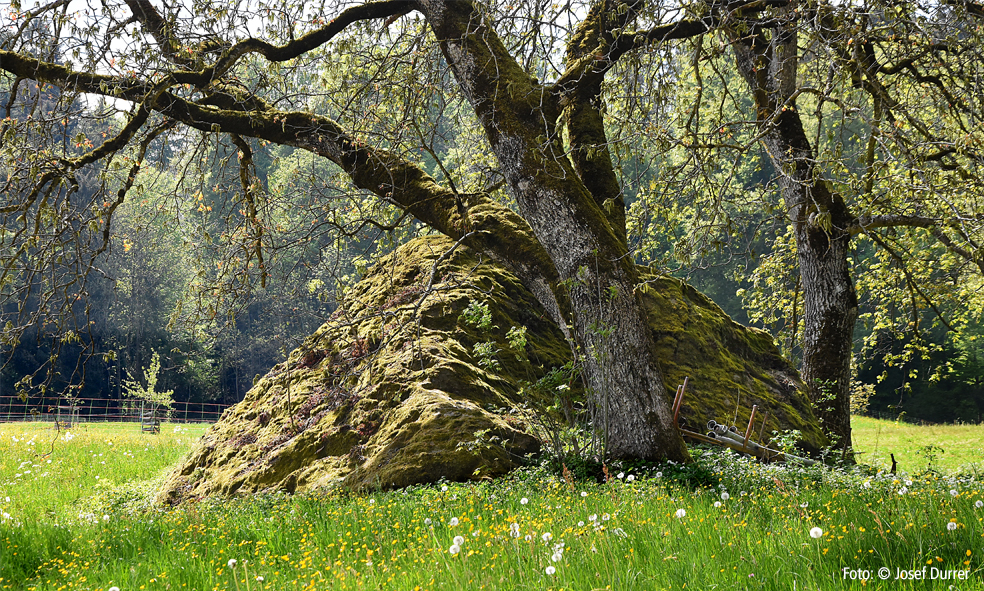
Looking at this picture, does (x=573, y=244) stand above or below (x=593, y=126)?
below

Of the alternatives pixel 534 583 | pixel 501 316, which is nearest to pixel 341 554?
pixel 534 583

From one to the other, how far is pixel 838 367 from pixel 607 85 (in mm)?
5476

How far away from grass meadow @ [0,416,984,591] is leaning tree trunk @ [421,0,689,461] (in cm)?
57

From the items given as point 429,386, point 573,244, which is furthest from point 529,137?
point 429,386

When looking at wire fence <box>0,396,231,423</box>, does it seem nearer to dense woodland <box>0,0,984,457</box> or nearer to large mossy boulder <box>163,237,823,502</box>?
large mossy boulder <box>163,237,823,502</box>

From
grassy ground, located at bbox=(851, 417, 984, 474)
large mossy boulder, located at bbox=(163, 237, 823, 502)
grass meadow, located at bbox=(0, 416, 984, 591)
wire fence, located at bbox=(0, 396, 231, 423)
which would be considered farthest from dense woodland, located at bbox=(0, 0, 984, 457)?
wire fence, located at bbox=(0, 396, 231, 423)

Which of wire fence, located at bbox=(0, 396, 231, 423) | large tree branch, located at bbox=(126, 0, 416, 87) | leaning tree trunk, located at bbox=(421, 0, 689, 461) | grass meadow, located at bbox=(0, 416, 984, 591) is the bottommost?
wire fence, located at bbox=(0, 396, 231, 423)

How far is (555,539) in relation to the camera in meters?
3.49

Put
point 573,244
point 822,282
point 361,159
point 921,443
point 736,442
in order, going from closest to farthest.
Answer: point 573,244 < point 736,442 < point 361,159 < point 822,282 < point 921,443

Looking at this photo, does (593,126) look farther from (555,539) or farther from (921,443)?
(921,443)

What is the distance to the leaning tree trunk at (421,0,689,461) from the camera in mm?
6500

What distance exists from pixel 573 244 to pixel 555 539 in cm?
375

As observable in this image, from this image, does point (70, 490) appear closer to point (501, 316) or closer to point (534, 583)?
point (501, 316)

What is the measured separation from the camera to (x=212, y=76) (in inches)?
290
